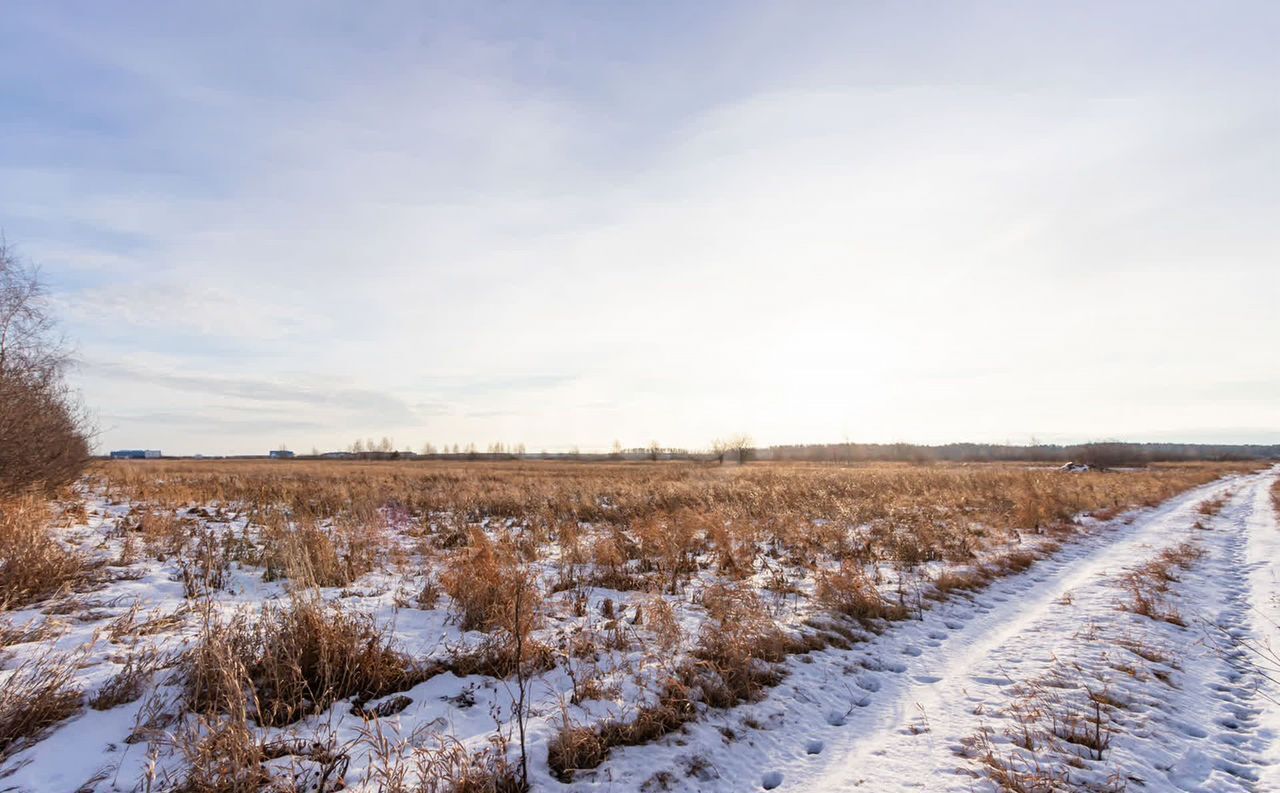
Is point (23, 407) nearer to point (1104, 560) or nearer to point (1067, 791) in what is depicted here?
point (1067, 791)

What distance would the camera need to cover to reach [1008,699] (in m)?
5.27

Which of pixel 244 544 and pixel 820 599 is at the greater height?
pixel 244 544

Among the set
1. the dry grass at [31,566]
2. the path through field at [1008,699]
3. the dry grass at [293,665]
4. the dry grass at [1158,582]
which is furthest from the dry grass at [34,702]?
the dry grass at [1158,582]

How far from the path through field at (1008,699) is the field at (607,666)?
4cm

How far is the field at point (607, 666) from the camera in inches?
154

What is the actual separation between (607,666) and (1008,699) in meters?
3.86

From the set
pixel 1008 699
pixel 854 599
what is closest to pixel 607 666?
pixel 1008 699

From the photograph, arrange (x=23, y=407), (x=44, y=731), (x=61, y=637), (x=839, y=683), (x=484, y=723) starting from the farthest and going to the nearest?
(x=23, y=407), (x=839, y=683), (x=61, y=637), (x=484, y=723), (x=44, y=731)

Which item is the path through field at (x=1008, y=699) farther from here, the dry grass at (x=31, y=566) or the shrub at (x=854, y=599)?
the dry grass at (x=31, y=566)

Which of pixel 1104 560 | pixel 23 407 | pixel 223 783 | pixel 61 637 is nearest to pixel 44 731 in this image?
pixel 223 783

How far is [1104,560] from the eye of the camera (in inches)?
474

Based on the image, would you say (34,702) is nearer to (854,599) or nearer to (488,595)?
(488,595)

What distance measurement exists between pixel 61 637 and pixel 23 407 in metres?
10.8

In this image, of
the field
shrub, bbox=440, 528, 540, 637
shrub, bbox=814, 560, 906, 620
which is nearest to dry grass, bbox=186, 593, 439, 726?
the field
